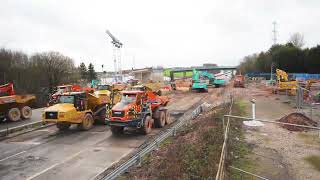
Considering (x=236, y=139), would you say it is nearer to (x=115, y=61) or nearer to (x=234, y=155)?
(x=234, y=155)

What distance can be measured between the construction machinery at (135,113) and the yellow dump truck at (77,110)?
250 centimetres

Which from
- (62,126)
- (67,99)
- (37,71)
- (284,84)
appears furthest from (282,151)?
(37,71)

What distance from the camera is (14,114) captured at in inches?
993

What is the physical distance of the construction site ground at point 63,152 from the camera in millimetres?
12594

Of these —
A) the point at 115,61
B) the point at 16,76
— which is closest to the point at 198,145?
the point at 16,76

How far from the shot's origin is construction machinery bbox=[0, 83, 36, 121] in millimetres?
24578

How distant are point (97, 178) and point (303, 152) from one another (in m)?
7.36

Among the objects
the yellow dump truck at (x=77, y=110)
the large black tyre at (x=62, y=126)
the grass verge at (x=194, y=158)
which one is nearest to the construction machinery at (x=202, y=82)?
the yellow dump truck at (x=77, y=110)

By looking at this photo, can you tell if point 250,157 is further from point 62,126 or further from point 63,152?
point 62,126

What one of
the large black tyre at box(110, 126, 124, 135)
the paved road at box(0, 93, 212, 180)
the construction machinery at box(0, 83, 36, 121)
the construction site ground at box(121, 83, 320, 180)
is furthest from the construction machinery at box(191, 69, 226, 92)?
the construction site ground at box(121, 83, 320, 180)

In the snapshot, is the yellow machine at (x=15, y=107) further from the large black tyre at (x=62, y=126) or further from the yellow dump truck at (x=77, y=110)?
the yellow dump truck at (x=77, y=110)

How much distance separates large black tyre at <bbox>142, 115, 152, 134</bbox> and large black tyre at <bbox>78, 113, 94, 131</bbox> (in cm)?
404

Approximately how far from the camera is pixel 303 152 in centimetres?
1242

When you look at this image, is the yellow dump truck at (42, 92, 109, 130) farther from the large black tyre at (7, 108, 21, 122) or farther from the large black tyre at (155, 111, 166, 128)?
the large black tyre at (7, 108, 21, 122)
